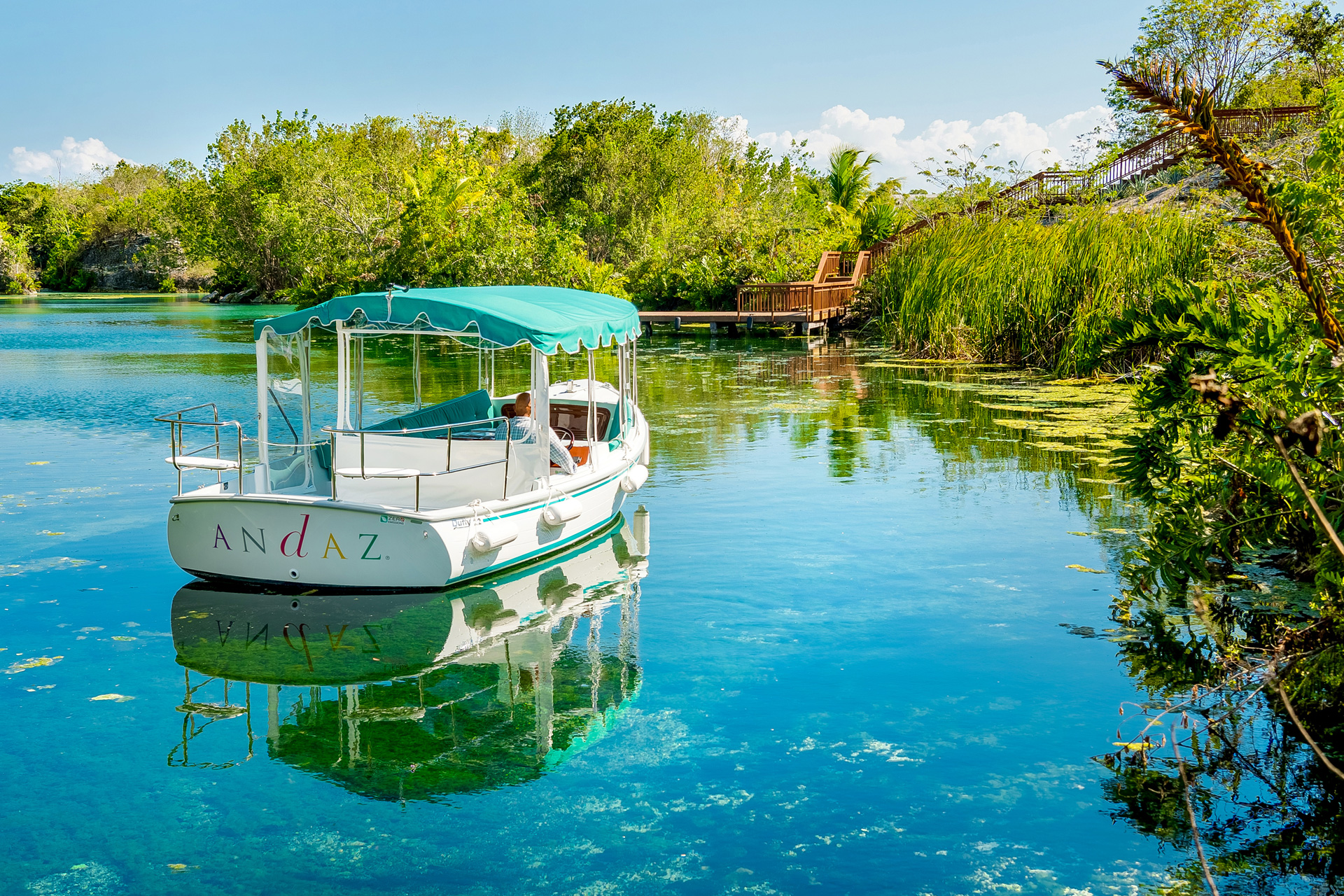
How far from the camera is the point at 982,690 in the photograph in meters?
6.89

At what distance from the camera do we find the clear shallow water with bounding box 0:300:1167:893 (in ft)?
16.3

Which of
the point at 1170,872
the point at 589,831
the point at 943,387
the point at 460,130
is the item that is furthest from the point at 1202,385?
the point at 460,130

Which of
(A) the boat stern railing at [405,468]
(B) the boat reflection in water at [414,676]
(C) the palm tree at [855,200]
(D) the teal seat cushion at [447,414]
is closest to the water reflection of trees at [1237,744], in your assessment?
(B) the boat reflection in water at [414,676]

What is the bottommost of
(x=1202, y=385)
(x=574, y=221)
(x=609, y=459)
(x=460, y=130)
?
(x=609, y=459)

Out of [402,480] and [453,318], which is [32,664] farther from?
[453,318]

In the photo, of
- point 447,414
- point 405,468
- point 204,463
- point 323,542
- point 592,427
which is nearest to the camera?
point 323,542

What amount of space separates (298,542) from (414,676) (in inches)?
73.9

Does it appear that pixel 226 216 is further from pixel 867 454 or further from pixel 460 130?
pixel 867 454

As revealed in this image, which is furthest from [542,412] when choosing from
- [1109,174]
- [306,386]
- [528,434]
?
[1109,174]

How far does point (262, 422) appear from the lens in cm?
922

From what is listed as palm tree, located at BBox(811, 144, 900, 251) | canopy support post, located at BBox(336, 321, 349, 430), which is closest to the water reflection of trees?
canopy support post, located at BBox(336, 321, 349, 430)

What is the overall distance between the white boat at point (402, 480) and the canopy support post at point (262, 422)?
0.05 ft

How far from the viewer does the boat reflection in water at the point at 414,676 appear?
19.9ft

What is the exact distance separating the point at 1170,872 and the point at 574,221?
138 feet
